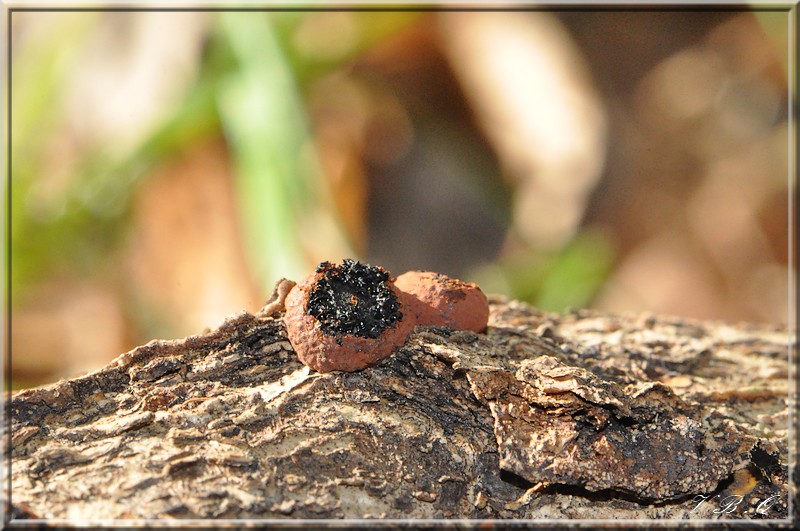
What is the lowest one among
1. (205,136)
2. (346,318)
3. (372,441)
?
(372,441)

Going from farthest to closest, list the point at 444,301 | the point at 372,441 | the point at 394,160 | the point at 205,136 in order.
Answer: the point at 394,160 → the point at 205,136 → the point at 444,301 → the point at 372,441

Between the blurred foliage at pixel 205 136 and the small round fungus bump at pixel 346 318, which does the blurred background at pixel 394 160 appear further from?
the small round fungus bump at pixel 346 318

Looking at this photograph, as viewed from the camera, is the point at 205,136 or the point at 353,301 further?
the point at 205,136

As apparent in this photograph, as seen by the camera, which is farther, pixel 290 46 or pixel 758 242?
pixel 758 242

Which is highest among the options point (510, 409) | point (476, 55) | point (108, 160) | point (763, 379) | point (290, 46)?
point (476, 55)

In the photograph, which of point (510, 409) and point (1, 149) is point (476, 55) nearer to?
point (1, 149)

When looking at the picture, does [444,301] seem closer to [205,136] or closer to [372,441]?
[372,441]

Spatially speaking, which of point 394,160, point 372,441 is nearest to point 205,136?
point 394,160

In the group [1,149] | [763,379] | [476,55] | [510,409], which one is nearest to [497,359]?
[510,409]

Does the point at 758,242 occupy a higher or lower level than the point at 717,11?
lower
